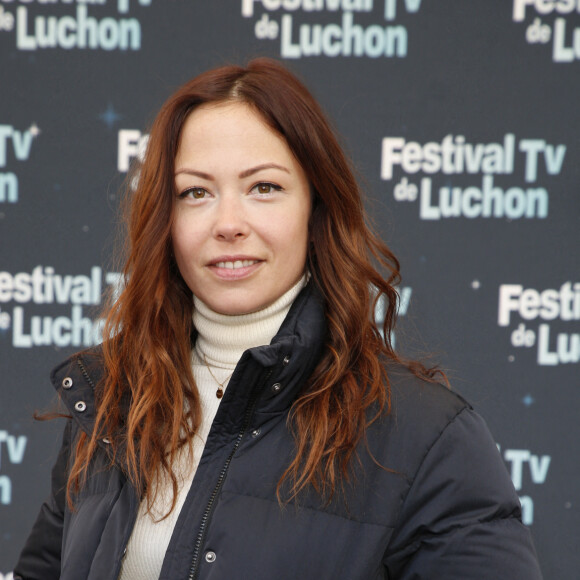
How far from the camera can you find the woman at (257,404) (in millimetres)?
1038

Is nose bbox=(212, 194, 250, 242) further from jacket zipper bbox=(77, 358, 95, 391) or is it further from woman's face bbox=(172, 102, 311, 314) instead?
jacket zipper bbox=(77, 358, 95, 391)

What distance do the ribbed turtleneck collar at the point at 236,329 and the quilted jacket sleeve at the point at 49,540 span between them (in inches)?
11.8

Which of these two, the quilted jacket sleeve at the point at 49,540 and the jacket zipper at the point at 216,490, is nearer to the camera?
the jacket zipper at the point at 216,490

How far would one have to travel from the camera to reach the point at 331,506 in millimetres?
1059

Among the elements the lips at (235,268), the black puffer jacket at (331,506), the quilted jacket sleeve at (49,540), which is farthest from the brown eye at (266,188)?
the quilted jacket sleeve at (49,540)

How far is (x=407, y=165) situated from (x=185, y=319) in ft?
3.02

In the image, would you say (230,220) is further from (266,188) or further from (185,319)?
(185,319)

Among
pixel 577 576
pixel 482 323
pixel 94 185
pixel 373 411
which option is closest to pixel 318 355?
pixel 373 411

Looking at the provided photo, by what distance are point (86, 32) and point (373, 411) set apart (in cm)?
139

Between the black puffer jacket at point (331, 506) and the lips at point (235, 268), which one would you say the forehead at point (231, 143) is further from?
the black puffer jacket at point (331, 506)

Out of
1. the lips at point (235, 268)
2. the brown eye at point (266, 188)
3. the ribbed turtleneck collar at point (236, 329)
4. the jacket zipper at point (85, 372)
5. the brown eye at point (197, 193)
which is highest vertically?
the brown eye at point (266, 188)

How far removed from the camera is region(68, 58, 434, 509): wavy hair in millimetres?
1154

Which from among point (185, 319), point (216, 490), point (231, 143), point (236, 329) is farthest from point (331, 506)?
point (231, 143)

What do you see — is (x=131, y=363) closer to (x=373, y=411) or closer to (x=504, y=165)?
(x=373, y=411)
